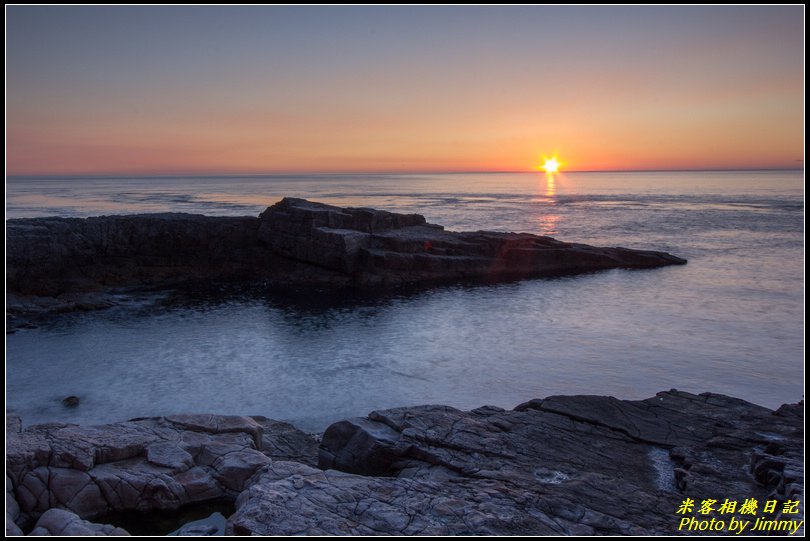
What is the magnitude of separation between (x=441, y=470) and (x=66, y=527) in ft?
21.1

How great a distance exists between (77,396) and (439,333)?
47.3 feet

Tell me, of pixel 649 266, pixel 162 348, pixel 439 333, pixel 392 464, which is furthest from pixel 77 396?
pixel 649 266

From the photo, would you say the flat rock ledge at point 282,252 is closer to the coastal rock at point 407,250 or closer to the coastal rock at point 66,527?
the coastal rock at point 407,250

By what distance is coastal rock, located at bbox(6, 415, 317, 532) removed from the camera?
34.8 feet

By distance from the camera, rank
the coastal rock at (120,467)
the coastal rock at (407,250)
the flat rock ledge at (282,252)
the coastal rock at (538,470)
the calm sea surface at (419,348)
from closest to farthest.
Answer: the coastal rock at (538,470) < the coastal rock at (120,467) < the calm sea surface at (419,348) < the flat rock ledge at (282,252) < the coastal rock at (407,250)

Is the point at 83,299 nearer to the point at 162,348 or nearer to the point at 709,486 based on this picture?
the point at 162,348

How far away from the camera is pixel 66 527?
8656mm

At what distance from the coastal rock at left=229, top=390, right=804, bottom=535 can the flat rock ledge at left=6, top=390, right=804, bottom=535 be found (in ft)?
0.10

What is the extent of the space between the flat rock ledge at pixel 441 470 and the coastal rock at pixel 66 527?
3cm

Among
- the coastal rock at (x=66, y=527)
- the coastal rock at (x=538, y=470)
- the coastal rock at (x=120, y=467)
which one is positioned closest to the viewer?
the coastal rock at (x=66, y=527)

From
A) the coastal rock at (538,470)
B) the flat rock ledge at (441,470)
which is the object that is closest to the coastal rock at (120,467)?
the flat rock ledge at (441,470)

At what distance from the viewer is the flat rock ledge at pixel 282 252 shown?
3256cm

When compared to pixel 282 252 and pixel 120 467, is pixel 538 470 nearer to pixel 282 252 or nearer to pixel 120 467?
pixel 120 467

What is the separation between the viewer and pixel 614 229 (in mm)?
64812
